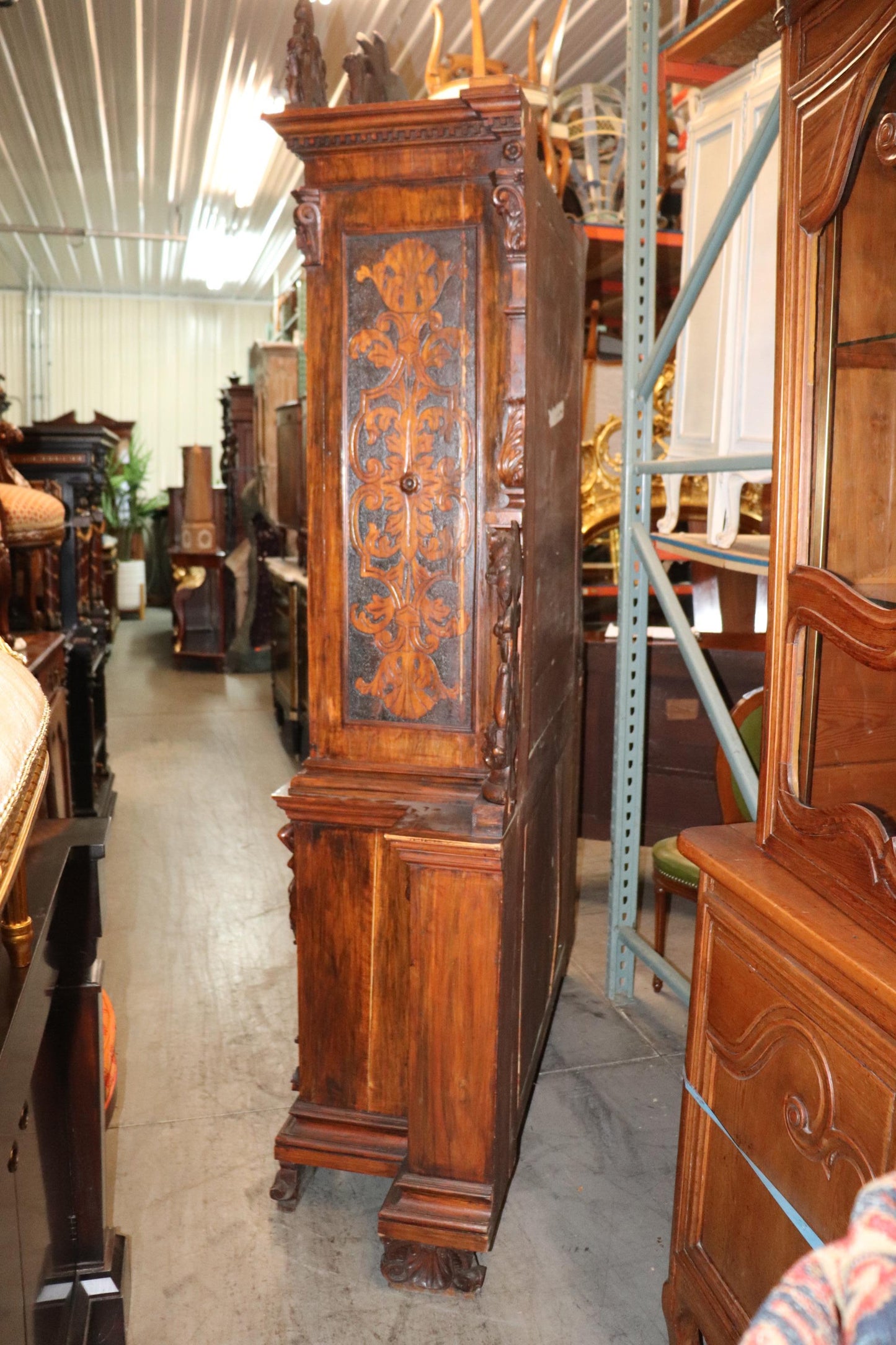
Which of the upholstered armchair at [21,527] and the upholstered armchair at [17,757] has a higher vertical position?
the upholstered armchair at [21,527]

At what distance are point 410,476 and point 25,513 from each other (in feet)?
4.12

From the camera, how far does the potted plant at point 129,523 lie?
1134 cm

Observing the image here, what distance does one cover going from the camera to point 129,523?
463 inches

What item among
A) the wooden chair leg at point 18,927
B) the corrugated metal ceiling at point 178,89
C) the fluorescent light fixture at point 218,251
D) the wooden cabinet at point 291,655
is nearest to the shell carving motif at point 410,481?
the wooden chair leg at point 18,927

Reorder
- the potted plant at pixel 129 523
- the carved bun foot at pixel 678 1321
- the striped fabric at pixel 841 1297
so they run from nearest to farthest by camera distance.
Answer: the striped fabric at pixel 841 1297
the carved bun foot at pixel 678 1321
the potted plant at pixel 129 523

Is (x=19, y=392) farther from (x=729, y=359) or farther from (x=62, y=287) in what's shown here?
(x=729, y=359)

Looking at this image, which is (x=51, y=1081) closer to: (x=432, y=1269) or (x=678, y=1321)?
(x=432, y=1269)

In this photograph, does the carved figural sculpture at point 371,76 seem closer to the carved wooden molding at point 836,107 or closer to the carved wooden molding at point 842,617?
the carved wooden molding at point 836,107

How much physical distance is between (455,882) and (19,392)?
42.4 feet

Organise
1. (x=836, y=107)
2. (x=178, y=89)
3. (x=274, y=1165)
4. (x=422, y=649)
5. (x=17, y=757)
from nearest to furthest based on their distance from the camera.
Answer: (x=17, y=757), (x=836, y=107), (x=422, y=649), (x=274, y=1165), (x=178, y=89)

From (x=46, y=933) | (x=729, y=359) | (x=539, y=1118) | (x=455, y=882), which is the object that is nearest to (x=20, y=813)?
(x=46, y=933)

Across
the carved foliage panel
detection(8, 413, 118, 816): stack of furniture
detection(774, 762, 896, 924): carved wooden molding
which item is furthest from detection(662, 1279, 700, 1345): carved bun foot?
detection(8, 413, 118, 816): stack of furniture

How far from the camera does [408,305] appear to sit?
1993 mm

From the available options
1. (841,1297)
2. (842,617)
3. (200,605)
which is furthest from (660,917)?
(200,605)
